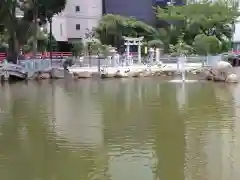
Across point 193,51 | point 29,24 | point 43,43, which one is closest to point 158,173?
point 29,24

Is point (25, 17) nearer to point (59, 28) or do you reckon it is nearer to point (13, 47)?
point (13, 47)

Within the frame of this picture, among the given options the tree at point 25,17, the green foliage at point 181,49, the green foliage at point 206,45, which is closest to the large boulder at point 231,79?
the tree at point 25,17

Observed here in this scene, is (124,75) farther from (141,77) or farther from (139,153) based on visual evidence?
(139,153)

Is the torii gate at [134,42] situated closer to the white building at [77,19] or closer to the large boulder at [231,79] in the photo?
the large boulder at [231,79]

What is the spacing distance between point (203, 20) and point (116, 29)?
9.57m

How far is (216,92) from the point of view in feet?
78.5

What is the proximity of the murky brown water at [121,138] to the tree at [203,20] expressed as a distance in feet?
112

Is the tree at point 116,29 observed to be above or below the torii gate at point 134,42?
above

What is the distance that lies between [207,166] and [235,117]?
645 centimetres

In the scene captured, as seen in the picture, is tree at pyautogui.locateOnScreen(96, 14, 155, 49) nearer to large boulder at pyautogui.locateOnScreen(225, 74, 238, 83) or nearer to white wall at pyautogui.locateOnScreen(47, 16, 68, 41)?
white wall at pyautogui.locateOnScreen(47, 16, 68, 41)

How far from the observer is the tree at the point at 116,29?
58.5 metres

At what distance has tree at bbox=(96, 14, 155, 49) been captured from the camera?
192 ft

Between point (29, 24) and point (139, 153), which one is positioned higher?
point (29, 24)

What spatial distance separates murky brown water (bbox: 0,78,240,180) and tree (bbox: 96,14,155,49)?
37.1 meters
